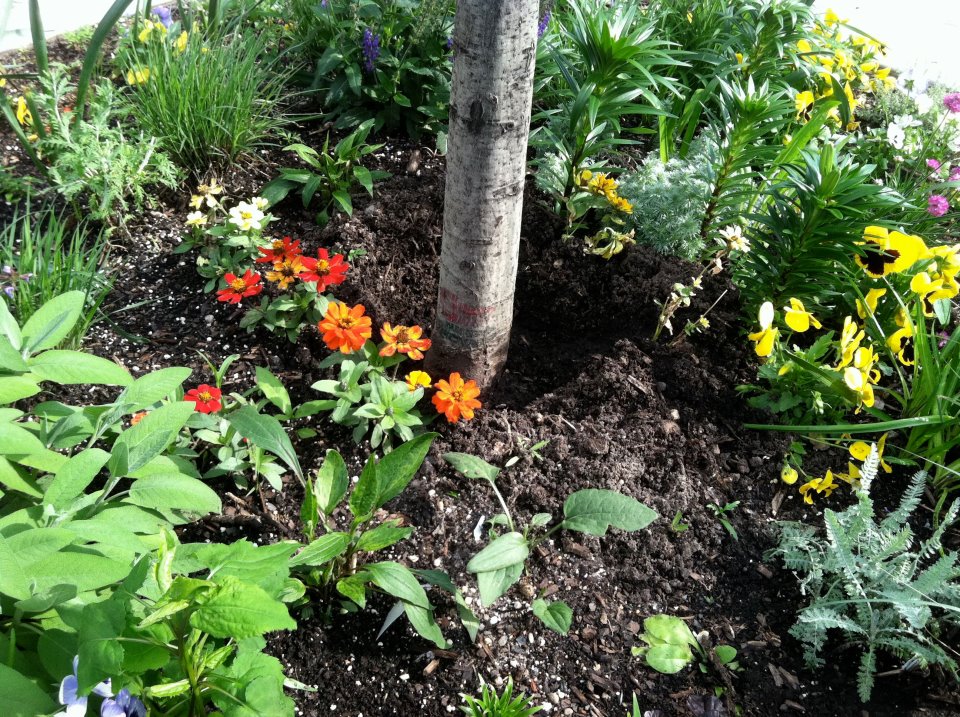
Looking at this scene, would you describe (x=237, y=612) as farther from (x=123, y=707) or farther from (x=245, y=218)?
(x=245, y=218)

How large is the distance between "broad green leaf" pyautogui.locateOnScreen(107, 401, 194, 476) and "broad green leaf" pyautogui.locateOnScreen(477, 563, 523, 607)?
741mm

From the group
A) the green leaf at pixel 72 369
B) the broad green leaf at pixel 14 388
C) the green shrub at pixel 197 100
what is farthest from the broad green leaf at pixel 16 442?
the green shrub at pixel 197 100

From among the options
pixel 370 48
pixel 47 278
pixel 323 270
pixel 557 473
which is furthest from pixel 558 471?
pixel 370 48

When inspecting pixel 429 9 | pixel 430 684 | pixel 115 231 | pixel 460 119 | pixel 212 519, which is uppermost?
pixel 429 9

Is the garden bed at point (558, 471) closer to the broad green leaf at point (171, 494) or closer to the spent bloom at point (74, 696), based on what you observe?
the broad green leaf at point (171, 494)

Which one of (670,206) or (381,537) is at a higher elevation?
(670,206)

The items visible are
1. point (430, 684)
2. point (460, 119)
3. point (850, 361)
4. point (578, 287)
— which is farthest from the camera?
point (578, 287)

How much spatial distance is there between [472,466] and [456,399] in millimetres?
216

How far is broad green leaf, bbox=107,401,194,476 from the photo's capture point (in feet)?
4.82

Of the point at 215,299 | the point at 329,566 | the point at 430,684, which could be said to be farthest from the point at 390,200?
the point at 430,684

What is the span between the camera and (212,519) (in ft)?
6.61

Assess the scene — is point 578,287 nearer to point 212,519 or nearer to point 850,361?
point 850,361

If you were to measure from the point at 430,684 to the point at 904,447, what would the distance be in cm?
160

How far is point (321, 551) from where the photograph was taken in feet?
5.47
